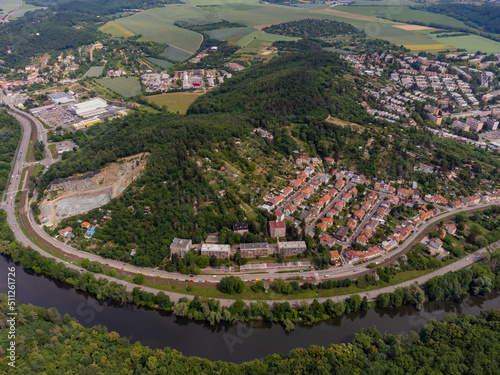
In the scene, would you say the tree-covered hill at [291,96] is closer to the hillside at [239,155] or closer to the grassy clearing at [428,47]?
the hillside at [239,155]

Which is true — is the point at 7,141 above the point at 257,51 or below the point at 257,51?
below

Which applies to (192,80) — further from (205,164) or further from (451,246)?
(451,246)

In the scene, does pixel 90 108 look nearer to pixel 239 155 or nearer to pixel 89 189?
pixel 89 189

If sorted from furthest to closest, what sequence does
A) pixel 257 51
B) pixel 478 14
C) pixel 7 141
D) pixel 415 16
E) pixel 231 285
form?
pixel 415 16 → pixel 478 14 → pixel 257 51 → pixel 7 141 → pixel 231 285

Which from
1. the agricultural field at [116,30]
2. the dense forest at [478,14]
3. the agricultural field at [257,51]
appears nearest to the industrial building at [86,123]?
the agricultural field at [257,51]

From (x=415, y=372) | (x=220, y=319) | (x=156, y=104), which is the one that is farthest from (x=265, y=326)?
(x=156, y=104)

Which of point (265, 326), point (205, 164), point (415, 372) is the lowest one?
point (265, 326)

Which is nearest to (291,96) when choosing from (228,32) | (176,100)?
(176,100)
